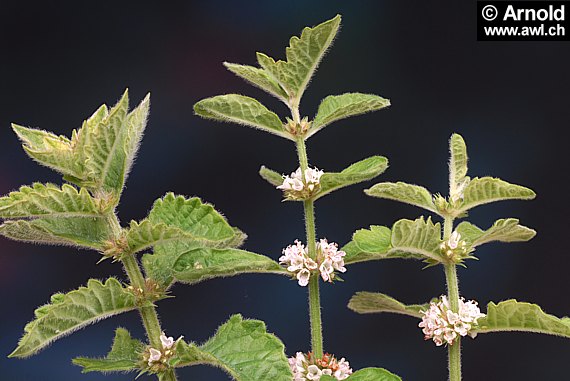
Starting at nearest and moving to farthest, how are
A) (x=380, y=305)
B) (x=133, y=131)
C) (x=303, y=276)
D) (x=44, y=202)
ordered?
(x=44, y=202) < (x=133, y=131) < (x=303, y=276) < (x=380, y=305)

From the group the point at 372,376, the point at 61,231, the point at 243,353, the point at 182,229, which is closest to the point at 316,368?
the point at 372,376

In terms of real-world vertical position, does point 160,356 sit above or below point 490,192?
below

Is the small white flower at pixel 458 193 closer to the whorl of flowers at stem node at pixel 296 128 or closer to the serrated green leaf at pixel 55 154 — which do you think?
the whorl of flowers at stem node at pixel 296 128

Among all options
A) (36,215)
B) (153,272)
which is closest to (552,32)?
(153,272)

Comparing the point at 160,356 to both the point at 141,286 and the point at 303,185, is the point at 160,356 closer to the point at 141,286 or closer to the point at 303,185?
the point at 141,286

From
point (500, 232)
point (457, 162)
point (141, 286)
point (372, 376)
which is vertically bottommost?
point (372, 376)

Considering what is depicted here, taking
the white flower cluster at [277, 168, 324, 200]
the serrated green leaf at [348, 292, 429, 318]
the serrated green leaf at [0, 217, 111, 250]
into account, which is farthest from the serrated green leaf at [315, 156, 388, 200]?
the serrated green leaf at [0, 217, 111, 250]

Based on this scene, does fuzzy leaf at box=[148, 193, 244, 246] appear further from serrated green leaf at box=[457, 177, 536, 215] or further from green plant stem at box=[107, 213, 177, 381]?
serrated green leaf at box=[457, 177, 536, 215]

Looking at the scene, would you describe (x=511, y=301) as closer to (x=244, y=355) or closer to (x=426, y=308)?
(x=426, y=308)
